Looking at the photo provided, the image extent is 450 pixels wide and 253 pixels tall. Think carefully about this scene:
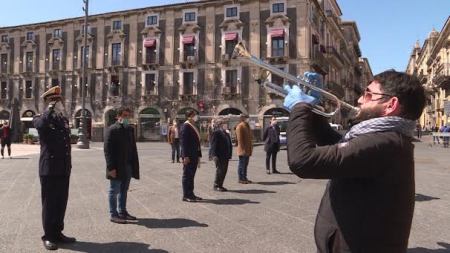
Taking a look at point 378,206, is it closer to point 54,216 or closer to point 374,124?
point 374,124

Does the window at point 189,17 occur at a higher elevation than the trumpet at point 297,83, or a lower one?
higher

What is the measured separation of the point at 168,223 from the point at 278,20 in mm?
36187

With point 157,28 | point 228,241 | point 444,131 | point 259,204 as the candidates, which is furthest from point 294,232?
point 157,28

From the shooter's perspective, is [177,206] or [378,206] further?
[177,206]

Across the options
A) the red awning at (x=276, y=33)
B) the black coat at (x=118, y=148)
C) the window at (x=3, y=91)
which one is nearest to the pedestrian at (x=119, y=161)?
the black coat at (x=118, y=148)

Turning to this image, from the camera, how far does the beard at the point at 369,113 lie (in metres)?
2.26

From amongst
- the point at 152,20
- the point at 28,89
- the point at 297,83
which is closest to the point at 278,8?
the point at 152,20

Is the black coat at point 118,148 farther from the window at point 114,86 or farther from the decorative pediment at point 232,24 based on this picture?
the window at point 114,86

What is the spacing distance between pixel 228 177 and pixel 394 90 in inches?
431

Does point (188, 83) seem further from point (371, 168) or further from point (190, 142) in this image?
point (371, 168)

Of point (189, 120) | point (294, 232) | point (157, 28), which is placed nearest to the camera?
point (294, 232)

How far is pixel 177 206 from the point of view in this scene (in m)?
8.38

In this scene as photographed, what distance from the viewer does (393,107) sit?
2219mm

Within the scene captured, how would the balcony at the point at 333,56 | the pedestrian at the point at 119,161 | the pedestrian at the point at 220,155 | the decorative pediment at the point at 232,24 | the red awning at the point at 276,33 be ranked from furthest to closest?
the balcony at the point at 333,56 → the decorative pediment at the point at 232,24 → the red awning at the point at 276,33 → the pedestrian at the point at 220,155 → the pedestrian at the point at 119,161
